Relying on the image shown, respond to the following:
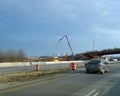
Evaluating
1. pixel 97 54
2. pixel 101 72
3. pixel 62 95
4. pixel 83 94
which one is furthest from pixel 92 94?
pixel 97 54

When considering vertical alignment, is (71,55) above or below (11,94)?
above

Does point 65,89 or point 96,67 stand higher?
point 96,67

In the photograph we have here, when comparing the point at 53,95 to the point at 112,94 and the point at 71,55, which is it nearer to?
the point at 112,94

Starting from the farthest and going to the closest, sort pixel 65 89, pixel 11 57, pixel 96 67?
pixel 11 57 → pixel 96 67 → pixel 65 89

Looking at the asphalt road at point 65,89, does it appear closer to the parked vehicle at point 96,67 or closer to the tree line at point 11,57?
the parked vehicle at point 96,67

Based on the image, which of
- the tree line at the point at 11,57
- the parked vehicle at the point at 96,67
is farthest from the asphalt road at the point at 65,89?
the tree line at the point at 11,57

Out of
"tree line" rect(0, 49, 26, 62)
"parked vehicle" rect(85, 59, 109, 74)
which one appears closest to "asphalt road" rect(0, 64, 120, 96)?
"parked vehicle" rect(85, 59, 109, 74)

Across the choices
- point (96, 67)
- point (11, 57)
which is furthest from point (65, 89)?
point (11, 57)

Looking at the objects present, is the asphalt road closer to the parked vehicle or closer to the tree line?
the parked vehicle

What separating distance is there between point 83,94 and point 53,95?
1.44m

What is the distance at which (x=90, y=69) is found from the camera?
37031mm

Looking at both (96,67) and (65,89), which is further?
(96,67)

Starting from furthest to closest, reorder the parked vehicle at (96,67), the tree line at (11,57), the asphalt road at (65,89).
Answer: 1. the tree line at (11,57)
2. the parked vehicle at (96,67)
3. the asphalt road at (65,89)

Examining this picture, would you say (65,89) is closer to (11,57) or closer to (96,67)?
(96,67)
